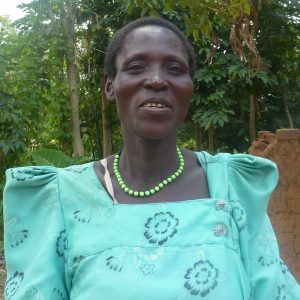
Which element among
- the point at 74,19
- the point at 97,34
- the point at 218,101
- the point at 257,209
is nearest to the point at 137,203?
the point at 257,209

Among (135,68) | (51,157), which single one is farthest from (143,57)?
(51,157)

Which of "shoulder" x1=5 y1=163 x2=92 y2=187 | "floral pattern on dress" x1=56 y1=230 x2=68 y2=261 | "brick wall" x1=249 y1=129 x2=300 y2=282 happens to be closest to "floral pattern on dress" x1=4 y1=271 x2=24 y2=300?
"floral pattern on dress" x1=56 y1=230 x2=68 y2=261

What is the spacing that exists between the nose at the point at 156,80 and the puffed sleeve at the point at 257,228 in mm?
257

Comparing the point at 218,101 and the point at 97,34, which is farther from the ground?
the point at 97,34

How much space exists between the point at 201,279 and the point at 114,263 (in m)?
0.20

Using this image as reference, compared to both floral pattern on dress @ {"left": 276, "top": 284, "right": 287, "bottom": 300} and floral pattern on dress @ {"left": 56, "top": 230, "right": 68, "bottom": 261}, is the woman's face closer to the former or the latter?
floral pattern on dress @ {"left": 56, "top": 230, "right": 68, "bottom": 261}

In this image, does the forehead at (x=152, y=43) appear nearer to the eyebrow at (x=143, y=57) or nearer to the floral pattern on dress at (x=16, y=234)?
the eyebrow at (x=143, y=57)

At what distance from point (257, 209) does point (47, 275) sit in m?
0.52

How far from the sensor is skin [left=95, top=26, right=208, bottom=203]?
1406 mm

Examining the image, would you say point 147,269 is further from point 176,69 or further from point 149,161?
point 176,69

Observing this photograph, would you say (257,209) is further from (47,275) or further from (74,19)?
(74,19)

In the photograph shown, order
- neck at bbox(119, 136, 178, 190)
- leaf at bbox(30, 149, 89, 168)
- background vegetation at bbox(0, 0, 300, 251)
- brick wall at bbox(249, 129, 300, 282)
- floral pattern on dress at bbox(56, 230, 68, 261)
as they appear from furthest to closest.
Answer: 1. background vegetation at bbox(0, 0, 300, 251)
2. leaf at bbox(30, 149, 89, 168)
3. brick wall at bbox(249, 129, 300, 282)
4. neck at bbox(119, 136, 178, 190)
5. floral pattern on dress at bbox(56, 230, 68, 261)

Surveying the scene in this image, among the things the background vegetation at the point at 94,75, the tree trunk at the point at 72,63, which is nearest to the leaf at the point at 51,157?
the background vegetation at the point at 94,75

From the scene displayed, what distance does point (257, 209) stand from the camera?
4.57ft
